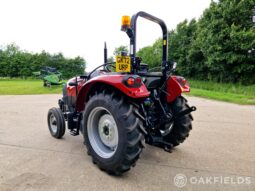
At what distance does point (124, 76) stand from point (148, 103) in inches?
28.3

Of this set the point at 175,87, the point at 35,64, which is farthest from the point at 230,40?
the point at 35,64

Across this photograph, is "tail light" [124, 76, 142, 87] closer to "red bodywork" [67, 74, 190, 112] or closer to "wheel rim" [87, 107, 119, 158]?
"red bodywork" [67, 74, 190, 112]

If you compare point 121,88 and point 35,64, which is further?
point 35,64

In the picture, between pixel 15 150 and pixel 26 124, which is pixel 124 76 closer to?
pixel 15 150

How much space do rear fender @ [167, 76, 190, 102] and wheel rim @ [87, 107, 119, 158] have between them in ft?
3.31

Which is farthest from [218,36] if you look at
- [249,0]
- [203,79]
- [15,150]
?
[15,150]

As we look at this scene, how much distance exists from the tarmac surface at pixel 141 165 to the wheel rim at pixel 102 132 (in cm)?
27

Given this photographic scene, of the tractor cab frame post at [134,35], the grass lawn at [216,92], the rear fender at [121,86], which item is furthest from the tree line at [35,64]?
the rear fender at [121,86]

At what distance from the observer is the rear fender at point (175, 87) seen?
126 inches

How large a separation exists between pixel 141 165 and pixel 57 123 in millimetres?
1885

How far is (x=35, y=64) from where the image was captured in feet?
95.3

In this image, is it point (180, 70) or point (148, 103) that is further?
point (180, 70)

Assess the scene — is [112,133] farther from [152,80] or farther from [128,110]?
[152,80]

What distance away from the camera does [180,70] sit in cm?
2336
